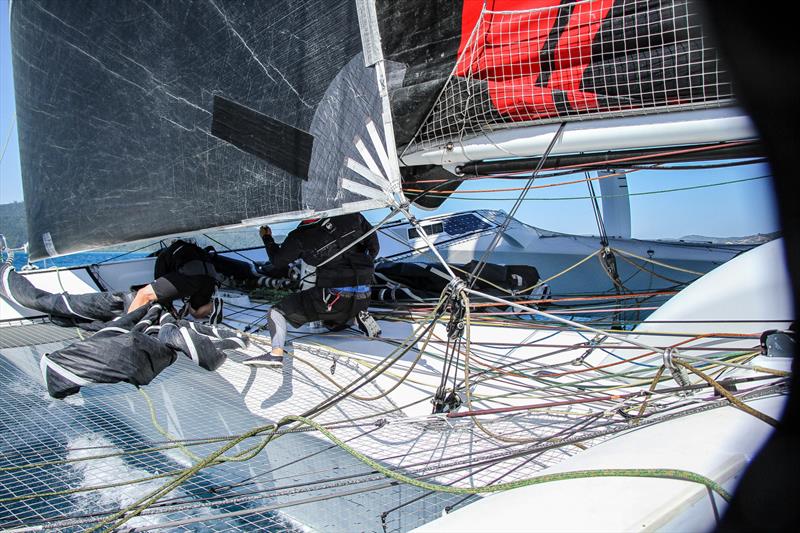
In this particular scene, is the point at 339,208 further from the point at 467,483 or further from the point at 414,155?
the point at 467,483

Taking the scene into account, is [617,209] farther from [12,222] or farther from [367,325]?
[12,222]

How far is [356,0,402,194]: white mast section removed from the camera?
2.73m

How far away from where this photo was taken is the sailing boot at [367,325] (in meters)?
3.74

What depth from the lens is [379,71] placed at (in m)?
2.78

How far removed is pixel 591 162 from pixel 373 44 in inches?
49.0

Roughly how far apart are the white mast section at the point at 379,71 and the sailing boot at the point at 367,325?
1.22 meters

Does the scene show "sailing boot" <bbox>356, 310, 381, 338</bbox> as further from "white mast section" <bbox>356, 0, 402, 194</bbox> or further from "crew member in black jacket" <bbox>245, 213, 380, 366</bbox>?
"white mast section" <bbox>356, 0, 402, 194</bbox>

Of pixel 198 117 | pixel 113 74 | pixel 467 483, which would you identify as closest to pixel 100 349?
pixel 198 117

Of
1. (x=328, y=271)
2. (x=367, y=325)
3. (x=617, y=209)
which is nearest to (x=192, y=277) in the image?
(x=328, y=271)

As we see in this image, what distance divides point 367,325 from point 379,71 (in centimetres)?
167

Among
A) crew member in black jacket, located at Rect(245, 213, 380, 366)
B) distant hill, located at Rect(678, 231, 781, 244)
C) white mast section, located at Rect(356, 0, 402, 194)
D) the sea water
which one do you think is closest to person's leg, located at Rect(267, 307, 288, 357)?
crew member in black jacket, located at Rect(245, 213, 380, 366)

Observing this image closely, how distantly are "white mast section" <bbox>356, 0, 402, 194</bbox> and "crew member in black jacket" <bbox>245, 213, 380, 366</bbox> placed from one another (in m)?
0.66

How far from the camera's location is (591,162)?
9.37 ft

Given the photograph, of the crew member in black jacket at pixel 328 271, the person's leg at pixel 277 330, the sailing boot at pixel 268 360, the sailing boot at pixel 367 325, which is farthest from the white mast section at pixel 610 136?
the sailing boot at pixel 268 360
